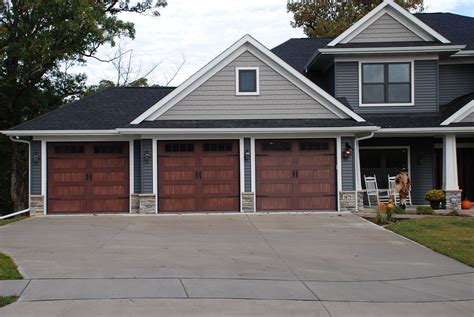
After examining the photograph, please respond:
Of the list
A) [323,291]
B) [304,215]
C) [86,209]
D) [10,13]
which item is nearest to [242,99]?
[304,215]

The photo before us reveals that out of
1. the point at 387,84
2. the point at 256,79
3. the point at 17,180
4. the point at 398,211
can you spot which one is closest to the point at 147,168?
the point at 256,79

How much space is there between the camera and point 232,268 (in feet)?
32.1

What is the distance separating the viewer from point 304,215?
17.5 metres

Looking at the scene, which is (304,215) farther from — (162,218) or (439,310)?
(439,310)

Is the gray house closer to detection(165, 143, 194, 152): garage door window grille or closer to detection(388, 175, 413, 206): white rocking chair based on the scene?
detection(165, 143, 194, 152): garage door window grille

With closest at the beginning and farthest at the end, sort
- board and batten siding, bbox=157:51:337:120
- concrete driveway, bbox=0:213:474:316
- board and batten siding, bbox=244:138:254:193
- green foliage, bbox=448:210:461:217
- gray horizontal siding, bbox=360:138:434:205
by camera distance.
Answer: concrete driveway, bbox=0:213:474:316 < green foliage, bbox=448:210:461:217 < board and batten siding, bbox=244:138:254:193 < board and batten siding, bbox=157:51:337:120 < gray horizontal siding, bbox=360:138:434:205

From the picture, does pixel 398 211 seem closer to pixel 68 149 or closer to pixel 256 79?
pixel 256 79

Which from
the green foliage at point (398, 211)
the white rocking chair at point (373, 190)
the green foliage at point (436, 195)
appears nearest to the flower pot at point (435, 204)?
the green foliage at point (436, 195)

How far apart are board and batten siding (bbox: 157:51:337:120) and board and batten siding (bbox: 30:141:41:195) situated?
5.03 m

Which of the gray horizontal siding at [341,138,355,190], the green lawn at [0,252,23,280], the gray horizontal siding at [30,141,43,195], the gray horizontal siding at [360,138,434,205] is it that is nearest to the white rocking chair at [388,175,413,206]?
the gray horizontal siding at [360,138,434,205]

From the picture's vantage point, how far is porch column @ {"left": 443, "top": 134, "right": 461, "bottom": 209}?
63.2 feet

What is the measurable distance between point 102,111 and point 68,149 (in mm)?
2013

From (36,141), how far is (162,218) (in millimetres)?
5027

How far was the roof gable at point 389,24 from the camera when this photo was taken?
65.9ft
